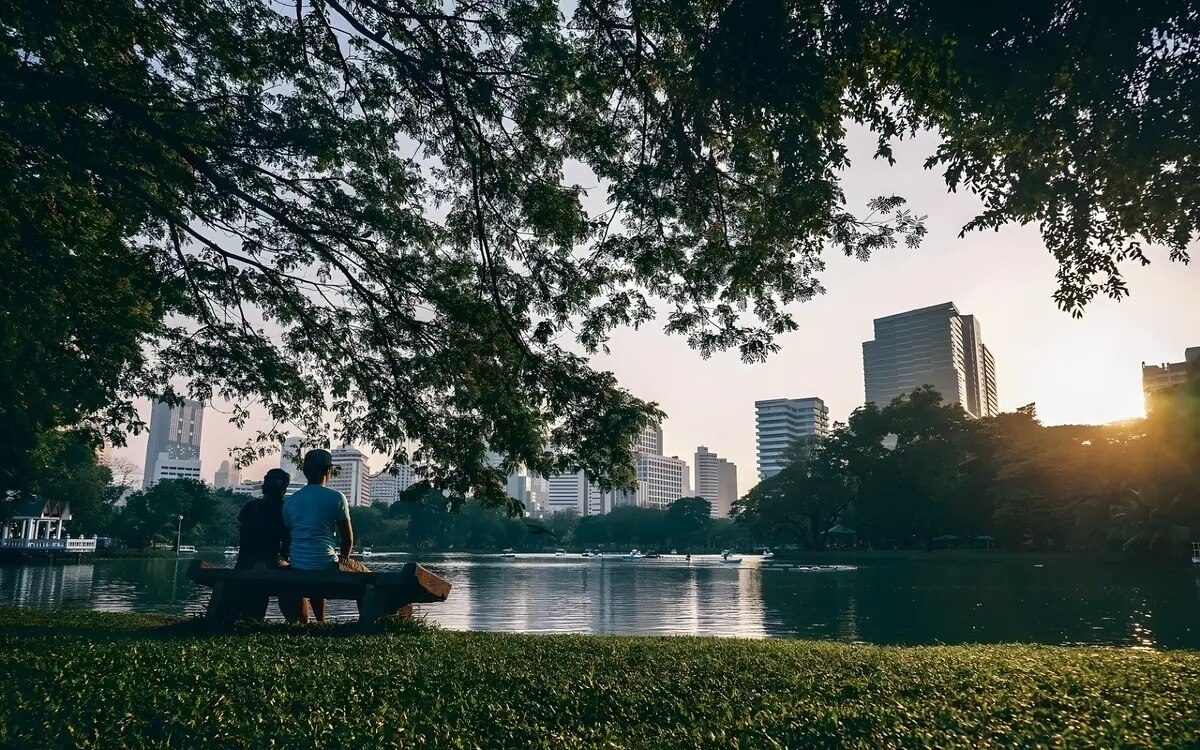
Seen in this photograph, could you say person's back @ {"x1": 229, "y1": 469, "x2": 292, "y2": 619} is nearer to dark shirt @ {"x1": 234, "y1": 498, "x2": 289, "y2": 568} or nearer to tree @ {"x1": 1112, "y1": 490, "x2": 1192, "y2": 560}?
dark shirt @ {"x1": 234, "y1": 498, "x2": 289, "y2": 568}

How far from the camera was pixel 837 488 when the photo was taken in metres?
68.9

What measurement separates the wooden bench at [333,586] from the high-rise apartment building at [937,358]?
186 metres

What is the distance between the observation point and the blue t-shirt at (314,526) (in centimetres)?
718

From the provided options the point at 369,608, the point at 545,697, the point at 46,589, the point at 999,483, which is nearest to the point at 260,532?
the point at 369,608

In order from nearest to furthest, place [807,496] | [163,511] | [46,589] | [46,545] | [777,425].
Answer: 1. [46,589]
2. [46,545]
3. [807,496]
4. [163,511]
5. [777,425]

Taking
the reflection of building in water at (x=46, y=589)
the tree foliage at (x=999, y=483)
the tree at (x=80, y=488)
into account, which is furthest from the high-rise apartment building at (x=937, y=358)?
the reflection of building in water at (x=46, y=589)

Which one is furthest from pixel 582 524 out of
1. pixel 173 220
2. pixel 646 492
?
pixel 173 220

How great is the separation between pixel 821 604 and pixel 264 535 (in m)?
21.7

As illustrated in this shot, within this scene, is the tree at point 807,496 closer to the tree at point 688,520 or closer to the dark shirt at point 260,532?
the tree at point 688,520

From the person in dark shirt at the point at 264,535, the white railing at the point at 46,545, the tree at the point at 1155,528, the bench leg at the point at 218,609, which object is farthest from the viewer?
the white railing at the point at 46,545

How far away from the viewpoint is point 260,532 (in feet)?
26.5

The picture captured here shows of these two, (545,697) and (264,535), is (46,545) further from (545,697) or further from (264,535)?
(545,697)

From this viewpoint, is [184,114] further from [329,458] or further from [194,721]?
[194,721]

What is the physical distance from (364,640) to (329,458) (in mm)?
1839
